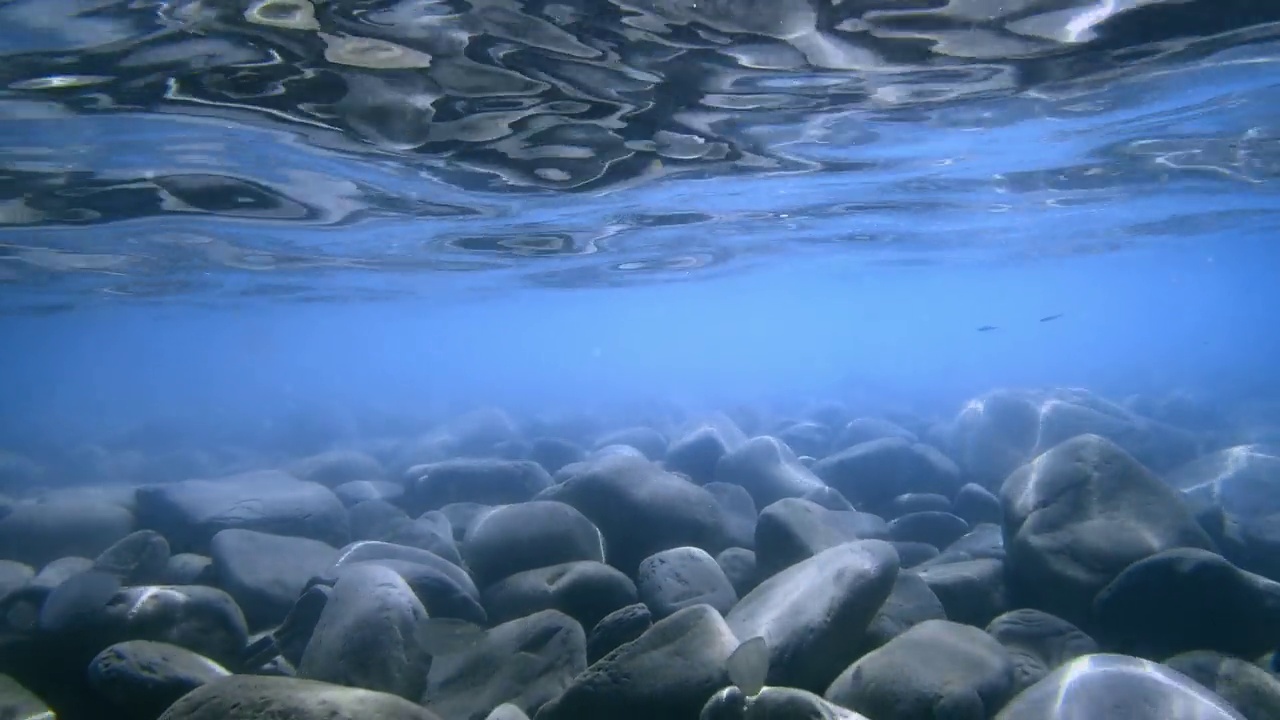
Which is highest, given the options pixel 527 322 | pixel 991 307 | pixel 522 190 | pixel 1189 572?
pixel 522 190

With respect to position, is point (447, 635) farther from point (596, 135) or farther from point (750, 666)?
point (596, 135)

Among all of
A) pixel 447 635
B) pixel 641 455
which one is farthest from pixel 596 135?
pixel 447 635

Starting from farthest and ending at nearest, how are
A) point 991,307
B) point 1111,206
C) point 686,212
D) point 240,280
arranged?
1. point 991,307
2. point 240,280
3. point 1111,206
4. point 686,212

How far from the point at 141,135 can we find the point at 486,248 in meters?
10.9

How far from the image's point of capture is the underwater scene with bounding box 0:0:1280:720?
16.7ft

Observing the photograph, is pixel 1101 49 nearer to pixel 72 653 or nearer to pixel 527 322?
pixel 72 653

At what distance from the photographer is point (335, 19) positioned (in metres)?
6.66

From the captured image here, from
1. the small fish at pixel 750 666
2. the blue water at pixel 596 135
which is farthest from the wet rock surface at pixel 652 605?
the blue water at pixel 596 135

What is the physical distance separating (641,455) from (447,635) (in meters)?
6.47

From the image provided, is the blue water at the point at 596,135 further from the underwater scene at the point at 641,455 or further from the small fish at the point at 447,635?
the small fish at the point at 447,635

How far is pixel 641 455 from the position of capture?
12094 millimetres

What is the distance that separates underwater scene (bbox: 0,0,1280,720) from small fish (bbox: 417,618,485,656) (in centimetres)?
4

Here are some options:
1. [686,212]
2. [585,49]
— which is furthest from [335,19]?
[686,212]

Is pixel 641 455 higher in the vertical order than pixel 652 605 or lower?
lower
